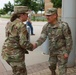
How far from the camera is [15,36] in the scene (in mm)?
5043

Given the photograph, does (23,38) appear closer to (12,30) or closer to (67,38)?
(12,30)

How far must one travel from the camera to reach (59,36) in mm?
5906

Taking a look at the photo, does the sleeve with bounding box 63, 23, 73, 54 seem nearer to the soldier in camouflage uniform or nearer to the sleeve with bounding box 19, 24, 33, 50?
the soldier in camouflage uniform

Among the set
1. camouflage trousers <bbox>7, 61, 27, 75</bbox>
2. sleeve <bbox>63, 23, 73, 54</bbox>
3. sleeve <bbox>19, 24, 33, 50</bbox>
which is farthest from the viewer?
sleeve <bbox>63, 23, 73, 54</bbox>

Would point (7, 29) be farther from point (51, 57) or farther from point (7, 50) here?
point (51, 57)

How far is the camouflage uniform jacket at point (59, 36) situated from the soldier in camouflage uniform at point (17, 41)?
2.87 ft

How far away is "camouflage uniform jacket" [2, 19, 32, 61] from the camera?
4977mm

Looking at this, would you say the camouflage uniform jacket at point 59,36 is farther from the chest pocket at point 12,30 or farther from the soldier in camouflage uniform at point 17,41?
the chest pocket at point 12,30

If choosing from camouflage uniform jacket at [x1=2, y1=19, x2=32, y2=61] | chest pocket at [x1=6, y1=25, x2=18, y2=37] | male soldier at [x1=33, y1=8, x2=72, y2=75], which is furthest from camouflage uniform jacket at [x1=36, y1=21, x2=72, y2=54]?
chest pocket at [x1=6, y1=25, x2=18, y2=37]

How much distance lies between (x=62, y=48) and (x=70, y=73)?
1.97 metres

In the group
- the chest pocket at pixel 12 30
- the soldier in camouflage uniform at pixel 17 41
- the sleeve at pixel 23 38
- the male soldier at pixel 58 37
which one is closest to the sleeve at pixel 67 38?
the male soldier at pixel 58 37

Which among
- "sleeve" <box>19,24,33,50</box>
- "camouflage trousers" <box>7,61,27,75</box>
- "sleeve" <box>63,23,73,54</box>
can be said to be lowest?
"camouflage trousers" <box>7,61,27,75</box>

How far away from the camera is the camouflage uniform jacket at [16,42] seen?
4.98 m

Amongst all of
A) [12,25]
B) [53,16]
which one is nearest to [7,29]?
[12,25]
